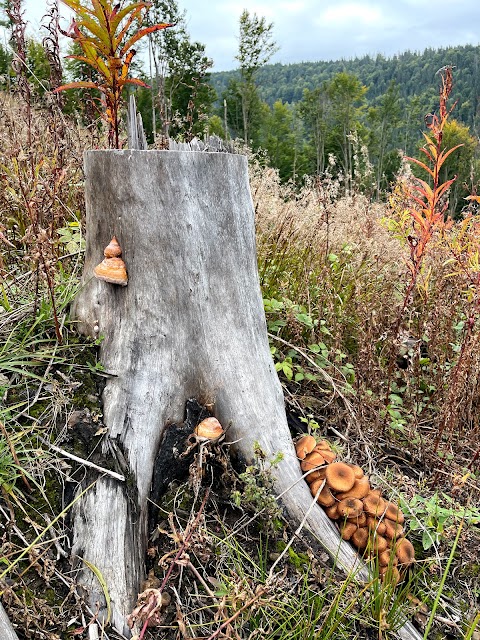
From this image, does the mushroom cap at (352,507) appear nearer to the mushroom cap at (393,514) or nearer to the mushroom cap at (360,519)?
the mushroom cap at (360,519)

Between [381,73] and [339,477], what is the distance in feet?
578

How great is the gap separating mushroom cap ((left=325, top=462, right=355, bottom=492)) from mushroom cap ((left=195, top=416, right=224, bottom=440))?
51 cm

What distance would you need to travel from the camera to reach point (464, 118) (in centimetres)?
10294

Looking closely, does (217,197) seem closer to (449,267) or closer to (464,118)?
(449,267)

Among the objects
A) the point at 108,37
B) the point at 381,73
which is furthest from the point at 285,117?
the point at 381,73

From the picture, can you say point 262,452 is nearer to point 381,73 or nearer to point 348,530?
point 348,530

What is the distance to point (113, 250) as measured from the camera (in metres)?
1.89

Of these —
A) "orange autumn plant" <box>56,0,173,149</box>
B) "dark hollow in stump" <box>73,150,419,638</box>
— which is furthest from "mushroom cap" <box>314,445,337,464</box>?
"orange autumn plant" <box>56,0,173,149</box>

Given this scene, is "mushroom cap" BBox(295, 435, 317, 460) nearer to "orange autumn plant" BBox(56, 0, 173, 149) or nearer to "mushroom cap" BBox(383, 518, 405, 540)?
"mushroom cap" BBox(383, 518, 405, 540)

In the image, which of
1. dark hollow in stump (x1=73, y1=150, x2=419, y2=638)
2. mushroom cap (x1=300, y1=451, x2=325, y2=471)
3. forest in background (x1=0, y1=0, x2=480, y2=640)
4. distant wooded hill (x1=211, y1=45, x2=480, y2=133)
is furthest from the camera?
distant wooded hill (x1=211, y1=45, x2=480, y2=133)

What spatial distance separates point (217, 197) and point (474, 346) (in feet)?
5.34

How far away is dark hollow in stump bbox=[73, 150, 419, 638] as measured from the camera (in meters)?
1.80

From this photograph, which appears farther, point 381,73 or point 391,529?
point 381,73

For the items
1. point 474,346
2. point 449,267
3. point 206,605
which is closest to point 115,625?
point 206,605
